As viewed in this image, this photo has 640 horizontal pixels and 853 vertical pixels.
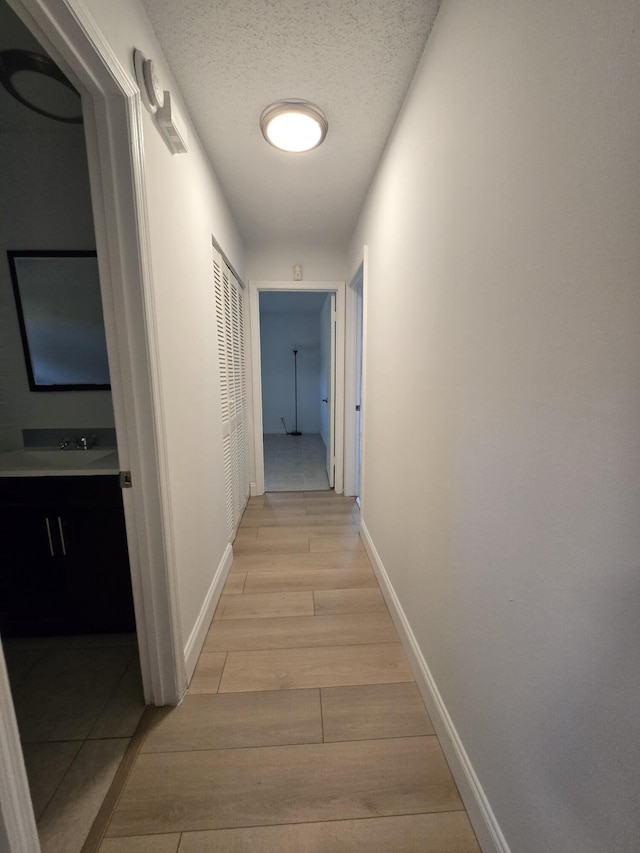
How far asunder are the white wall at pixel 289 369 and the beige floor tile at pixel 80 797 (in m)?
5.40

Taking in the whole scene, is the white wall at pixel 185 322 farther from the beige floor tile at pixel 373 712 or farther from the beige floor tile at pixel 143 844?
the beige floor tile at pixel 373 712

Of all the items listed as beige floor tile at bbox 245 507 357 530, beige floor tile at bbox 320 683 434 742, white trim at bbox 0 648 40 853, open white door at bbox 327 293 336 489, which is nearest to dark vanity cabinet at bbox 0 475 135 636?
white trim at bbox 0 648 40 853

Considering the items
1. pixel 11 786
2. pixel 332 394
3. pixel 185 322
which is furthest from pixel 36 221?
pixel 332 394

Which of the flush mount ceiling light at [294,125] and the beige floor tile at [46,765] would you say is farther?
the flush mount ceiling light at [294,125]

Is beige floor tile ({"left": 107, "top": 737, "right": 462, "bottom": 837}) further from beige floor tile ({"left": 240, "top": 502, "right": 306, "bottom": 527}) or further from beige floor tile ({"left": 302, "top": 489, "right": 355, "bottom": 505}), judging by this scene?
beige floor tile ({"left": 302, "top": 489, "right": 355, "bottom": 505})

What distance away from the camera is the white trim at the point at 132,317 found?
32.7 inches

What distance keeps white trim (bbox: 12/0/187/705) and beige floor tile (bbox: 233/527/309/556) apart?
1048 mm

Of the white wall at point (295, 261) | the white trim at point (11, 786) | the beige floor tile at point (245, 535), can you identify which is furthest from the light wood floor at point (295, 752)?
the white wall at point (295, 261)

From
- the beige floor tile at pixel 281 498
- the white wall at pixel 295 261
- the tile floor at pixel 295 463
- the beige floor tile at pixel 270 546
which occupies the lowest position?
the beige floor tile at pixel 270 546

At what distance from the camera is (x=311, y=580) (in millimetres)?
1986

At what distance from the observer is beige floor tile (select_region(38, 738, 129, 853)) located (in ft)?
2.91

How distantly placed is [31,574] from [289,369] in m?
5.21

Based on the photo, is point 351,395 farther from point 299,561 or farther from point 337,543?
point 299,561

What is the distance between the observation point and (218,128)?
1558 millimetres
